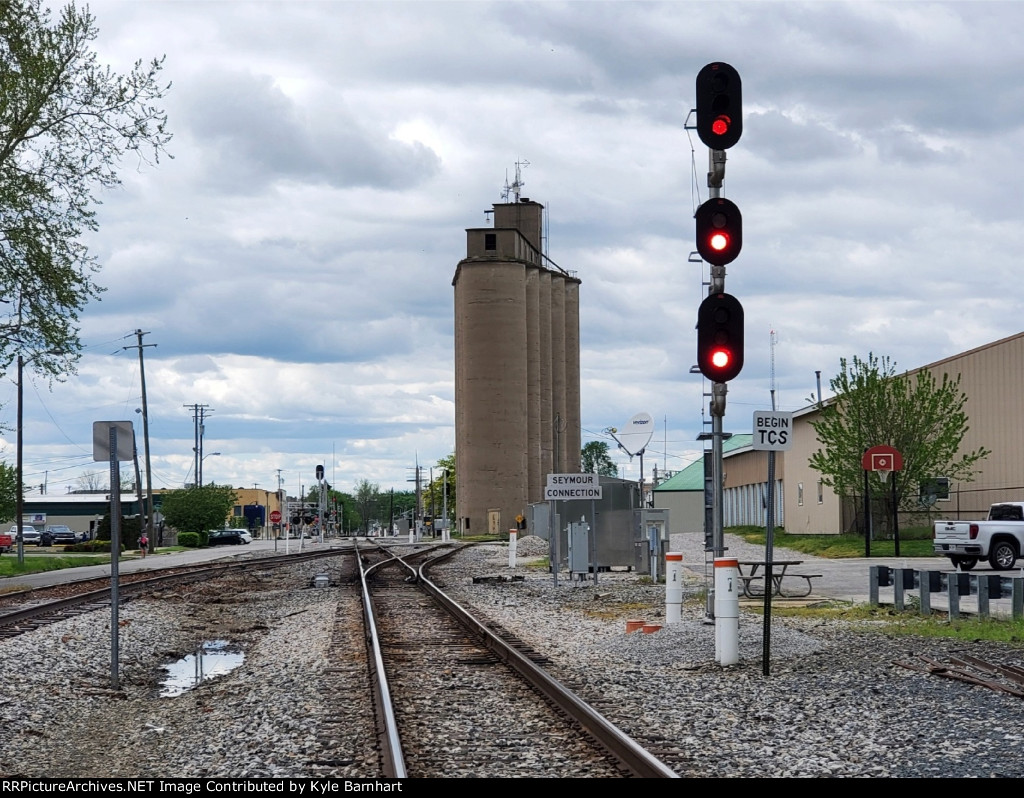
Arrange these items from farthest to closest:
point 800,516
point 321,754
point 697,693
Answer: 1. point 800,516
2. point 697,693
3. point 321,754

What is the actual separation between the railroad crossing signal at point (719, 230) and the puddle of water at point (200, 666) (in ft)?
24.2

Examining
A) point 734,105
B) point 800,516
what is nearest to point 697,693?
point 734,105

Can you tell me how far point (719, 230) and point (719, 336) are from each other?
123 centimetres

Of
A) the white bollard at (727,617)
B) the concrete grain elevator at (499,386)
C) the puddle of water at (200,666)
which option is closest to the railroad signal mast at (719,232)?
the white bollard at (727,617)

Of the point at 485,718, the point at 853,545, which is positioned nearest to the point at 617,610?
the point at 485,718

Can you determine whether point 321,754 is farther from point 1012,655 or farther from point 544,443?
point 544,443

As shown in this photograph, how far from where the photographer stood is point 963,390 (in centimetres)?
5031

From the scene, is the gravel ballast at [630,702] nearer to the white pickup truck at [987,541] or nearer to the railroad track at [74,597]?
the railroad track at [74,597]

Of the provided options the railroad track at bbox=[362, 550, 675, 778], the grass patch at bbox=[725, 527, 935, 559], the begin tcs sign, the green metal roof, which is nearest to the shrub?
the green metal roof

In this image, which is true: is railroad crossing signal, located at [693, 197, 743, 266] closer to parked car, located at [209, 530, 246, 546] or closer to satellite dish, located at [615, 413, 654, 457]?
satellite dish, located at [615, 413, 654, 457]

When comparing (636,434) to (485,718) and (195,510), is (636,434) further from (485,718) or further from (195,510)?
(195,510)

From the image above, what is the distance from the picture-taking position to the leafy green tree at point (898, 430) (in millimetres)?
47188

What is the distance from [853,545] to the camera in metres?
44.0
